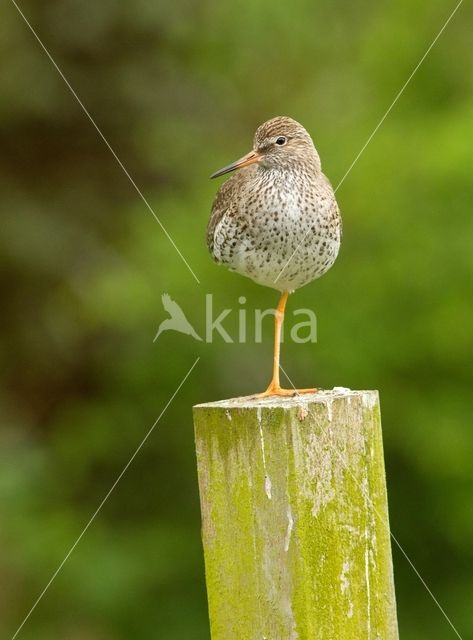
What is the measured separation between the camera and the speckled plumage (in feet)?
18.2

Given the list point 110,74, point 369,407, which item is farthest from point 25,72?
point 369,407

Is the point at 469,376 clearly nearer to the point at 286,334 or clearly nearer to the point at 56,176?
the point at 286,334

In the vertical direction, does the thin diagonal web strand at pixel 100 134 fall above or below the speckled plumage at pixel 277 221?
above

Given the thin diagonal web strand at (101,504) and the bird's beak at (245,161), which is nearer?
the bird's beak at (245,161)

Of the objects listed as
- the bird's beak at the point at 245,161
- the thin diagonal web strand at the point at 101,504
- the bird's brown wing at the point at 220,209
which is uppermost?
the bird's beak at the point at 245,161

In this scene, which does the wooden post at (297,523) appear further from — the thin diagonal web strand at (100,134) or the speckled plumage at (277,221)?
the thin diagonal web strand at (100,134)

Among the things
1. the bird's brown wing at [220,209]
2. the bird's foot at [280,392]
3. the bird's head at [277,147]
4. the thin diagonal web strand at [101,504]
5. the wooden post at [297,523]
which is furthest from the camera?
the thin diagonal web strand at [101,504]

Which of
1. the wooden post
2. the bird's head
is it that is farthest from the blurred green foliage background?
the wooden post

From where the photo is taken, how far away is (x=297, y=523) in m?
3.58
